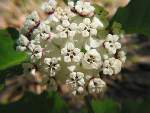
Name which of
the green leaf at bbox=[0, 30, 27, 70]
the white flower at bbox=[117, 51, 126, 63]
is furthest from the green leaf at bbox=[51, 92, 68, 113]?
the white flower at bbox=[117, 51, 126, 63]

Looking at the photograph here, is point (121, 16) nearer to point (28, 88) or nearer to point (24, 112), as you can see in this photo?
point (24, 112)

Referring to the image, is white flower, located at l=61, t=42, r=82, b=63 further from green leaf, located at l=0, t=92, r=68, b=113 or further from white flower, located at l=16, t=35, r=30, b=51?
green leaf, located at l=0, t=92, r=68, b=113

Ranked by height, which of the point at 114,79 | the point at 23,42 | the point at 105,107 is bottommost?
the point at 105,107

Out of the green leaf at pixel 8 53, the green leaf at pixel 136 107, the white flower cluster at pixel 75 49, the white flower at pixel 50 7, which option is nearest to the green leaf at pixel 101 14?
the white flower cluster at pixel 75 49

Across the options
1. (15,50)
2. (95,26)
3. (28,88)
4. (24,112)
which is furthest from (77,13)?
(28,88)

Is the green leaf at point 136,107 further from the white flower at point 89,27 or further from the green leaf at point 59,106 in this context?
the white flower at point 89,27

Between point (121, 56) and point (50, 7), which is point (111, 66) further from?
point (50, 7)

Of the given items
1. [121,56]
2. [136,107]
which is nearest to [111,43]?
[121,56]
